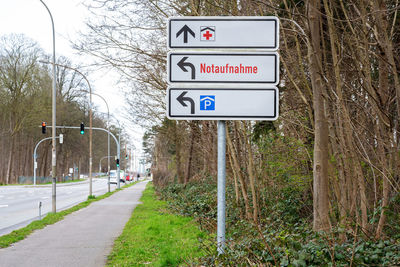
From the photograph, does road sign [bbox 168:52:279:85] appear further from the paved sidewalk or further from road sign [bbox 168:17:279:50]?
the paved sidewalk

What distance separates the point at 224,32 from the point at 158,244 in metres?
6.39

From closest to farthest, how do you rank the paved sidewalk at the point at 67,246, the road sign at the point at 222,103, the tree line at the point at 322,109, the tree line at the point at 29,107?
the road sign at the point at 222,103 < the tree line at the point at 322,109 < the paved sidewalk at the point at 67,246 < the tree line at the point at 29,107

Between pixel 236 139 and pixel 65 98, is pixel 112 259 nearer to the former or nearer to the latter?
pixel 236 139

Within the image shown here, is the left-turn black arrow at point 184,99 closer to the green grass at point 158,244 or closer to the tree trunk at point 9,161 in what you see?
the green grass at point 158,244

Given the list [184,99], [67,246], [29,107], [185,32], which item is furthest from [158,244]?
[29,107]

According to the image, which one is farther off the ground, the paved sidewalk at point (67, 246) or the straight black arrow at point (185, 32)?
the straight black arrow at point (185, 32)

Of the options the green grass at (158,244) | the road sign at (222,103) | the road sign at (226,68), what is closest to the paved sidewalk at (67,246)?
the green grass at (158,244)

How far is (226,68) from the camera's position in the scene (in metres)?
4.02

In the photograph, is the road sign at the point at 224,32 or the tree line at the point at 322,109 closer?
the road sign at the point at 224,32

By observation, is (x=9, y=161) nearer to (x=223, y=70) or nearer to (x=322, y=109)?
(x=322, y=109)

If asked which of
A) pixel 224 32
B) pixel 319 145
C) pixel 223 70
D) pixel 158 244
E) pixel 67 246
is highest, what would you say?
pixel 224 32

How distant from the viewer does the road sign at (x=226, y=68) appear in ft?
13.1

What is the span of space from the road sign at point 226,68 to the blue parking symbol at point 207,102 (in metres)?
0.14

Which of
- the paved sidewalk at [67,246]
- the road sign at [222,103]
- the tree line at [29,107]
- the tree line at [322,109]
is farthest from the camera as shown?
the tree line at [29,107]
